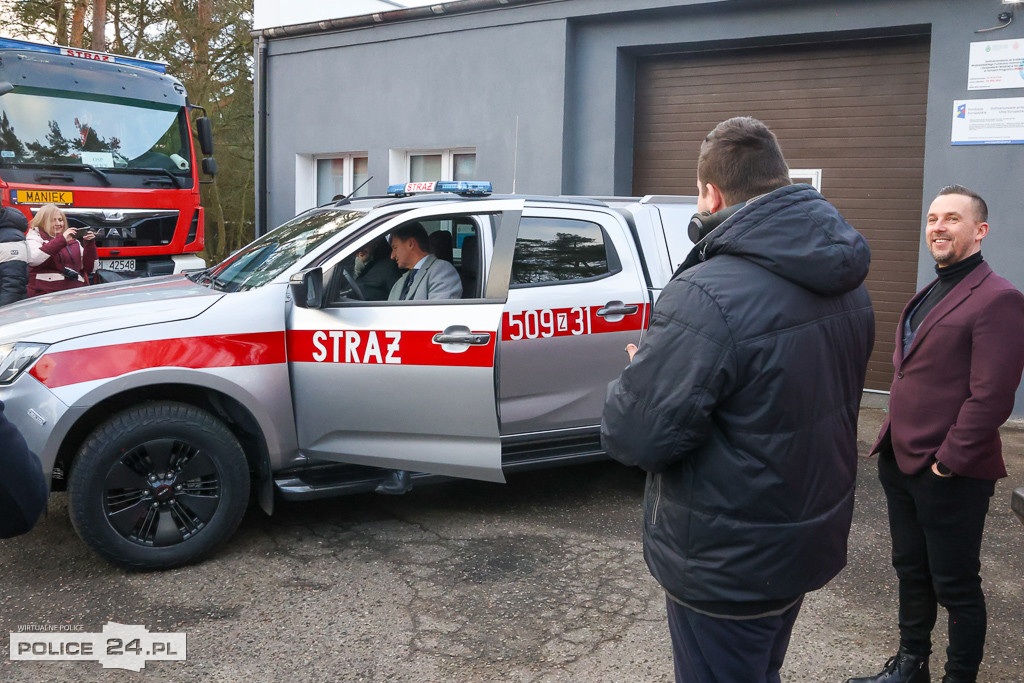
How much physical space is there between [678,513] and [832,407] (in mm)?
441

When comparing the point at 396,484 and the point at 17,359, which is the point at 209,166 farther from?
the point at 396,484

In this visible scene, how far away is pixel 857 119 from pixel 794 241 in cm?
773

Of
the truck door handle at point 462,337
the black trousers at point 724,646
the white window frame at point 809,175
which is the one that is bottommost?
the black trousers at point 724,646

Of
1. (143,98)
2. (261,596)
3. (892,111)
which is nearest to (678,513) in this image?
(261,596)

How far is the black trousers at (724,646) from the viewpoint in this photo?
7.08 ft

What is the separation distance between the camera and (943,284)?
3.28 metres

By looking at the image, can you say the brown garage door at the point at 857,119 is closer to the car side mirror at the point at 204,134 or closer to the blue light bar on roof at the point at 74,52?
the car side mirror at the point at 204,134

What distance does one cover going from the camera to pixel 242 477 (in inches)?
177

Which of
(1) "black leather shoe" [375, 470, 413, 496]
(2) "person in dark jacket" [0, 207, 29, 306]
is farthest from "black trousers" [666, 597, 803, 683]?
(2) "person in dark jacket" [0, 207, 29, 306]

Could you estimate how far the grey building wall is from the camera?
816cm

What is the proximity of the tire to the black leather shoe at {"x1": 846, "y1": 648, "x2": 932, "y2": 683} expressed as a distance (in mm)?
2945

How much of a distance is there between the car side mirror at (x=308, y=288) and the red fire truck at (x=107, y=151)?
599 centimetres

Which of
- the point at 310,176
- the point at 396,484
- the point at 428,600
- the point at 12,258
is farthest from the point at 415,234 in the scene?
the point at 310,176

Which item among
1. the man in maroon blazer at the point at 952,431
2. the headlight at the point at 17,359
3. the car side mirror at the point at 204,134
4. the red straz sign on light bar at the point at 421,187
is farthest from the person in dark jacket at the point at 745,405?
the car side mirror at the point at 204,134
